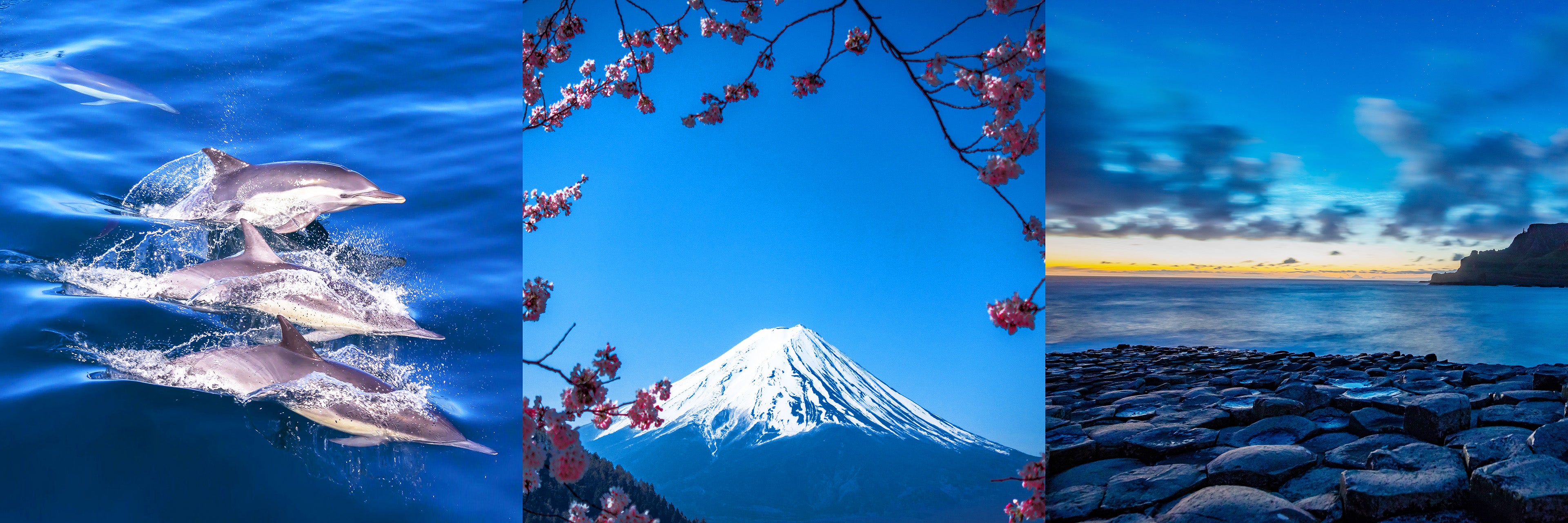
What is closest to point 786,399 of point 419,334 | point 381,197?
point 419,334

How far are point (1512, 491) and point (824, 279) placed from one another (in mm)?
2200

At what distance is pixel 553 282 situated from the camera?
274 centimetres

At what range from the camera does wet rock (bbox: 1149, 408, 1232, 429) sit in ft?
8.51

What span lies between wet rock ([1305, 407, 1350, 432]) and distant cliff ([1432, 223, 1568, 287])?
662mm

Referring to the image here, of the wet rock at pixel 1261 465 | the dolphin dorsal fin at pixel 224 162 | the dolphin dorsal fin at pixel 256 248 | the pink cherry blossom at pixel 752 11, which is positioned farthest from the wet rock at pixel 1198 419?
the dolphin dorsal fin at pixel 224 162

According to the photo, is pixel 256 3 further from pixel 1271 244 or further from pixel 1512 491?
pixel 1512 491

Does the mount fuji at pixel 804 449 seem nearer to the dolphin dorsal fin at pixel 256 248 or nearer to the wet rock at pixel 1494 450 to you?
the wet rock at pixel 1494 450

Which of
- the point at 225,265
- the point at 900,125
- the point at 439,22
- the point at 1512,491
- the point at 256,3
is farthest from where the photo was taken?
the point at 900,125

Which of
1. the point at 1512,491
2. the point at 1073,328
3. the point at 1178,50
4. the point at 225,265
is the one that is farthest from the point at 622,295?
the point at 1512,491

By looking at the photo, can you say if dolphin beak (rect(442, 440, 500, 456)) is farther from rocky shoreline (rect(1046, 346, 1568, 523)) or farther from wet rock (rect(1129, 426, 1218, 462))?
wet rock (rect(1129, 426, 1218, 462))

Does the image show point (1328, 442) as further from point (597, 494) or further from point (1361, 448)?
point (597, 494)

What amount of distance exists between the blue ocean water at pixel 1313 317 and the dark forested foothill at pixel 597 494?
1748 millimetres

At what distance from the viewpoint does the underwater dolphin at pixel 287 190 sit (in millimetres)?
1408

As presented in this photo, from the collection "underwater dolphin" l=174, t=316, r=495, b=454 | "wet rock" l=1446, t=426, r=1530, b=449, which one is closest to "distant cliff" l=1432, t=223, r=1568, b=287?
"wet rock" l=1446, t=426, r=1530, b=449
